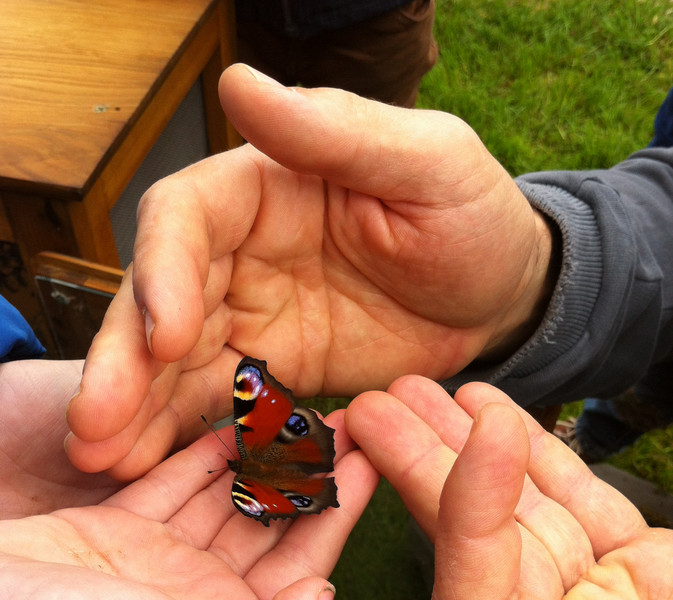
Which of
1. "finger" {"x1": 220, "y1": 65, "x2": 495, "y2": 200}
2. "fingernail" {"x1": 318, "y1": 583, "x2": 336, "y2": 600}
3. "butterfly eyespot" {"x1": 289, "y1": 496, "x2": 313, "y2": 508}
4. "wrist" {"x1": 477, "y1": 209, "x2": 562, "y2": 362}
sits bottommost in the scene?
"wrist" {"x1": 477, "y1": 209, "x2": 562, "y2": 362}

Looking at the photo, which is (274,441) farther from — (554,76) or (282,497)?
(554,76)

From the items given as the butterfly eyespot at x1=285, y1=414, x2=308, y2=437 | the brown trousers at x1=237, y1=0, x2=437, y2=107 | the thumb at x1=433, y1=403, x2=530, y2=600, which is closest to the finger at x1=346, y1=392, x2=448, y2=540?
the butterfly eyespot at x1=285, y1=414, x2=308, y2=437

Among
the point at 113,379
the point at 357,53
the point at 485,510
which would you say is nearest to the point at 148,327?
the point at 113,379

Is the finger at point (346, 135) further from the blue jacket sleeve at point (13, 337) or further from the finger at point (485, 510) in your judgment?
the blue jacket sleeve at point (13, 337)

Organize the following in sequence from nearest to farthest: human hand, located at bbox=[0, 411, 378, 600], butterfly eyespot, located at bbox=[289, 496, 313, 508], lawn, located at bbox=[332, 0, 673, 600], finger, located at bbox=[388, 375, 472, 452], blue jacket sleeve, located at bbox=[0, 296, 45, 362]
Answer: human hand, located at bbox=[0, 411, 378, 600] < butterfly eyespot, located at bbox=[289, 496, 313, 508] < finger, located at bbox=[388, 375, 472, 452] < blue jacket sleeve, located at bbox=[0, 296, 45, 362] < lawn, located at bbox=[332, 0, 673, 600]

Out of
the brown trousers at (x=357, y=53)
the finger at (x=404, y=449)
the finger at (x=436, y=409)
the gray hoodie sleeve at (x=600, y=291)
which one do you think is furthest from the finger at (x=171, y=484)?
the brown trousers at (x=357, y=53)

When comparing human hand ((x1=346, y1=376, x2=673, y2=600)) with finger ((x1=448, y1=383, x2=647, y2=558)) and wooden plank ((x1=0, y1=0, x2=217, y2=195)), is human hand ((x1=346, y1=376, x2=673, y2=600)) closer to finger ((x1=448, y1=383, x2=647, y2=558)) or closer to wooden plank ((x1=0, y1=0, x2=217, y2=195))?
finger ((x1=448, y1=383, x2=647, y2=558))

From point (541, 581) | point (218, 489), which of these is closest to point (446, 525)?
point (541, 581)

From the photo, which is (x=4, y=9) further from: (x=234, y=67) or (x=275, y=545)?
(x=275, y=545)
